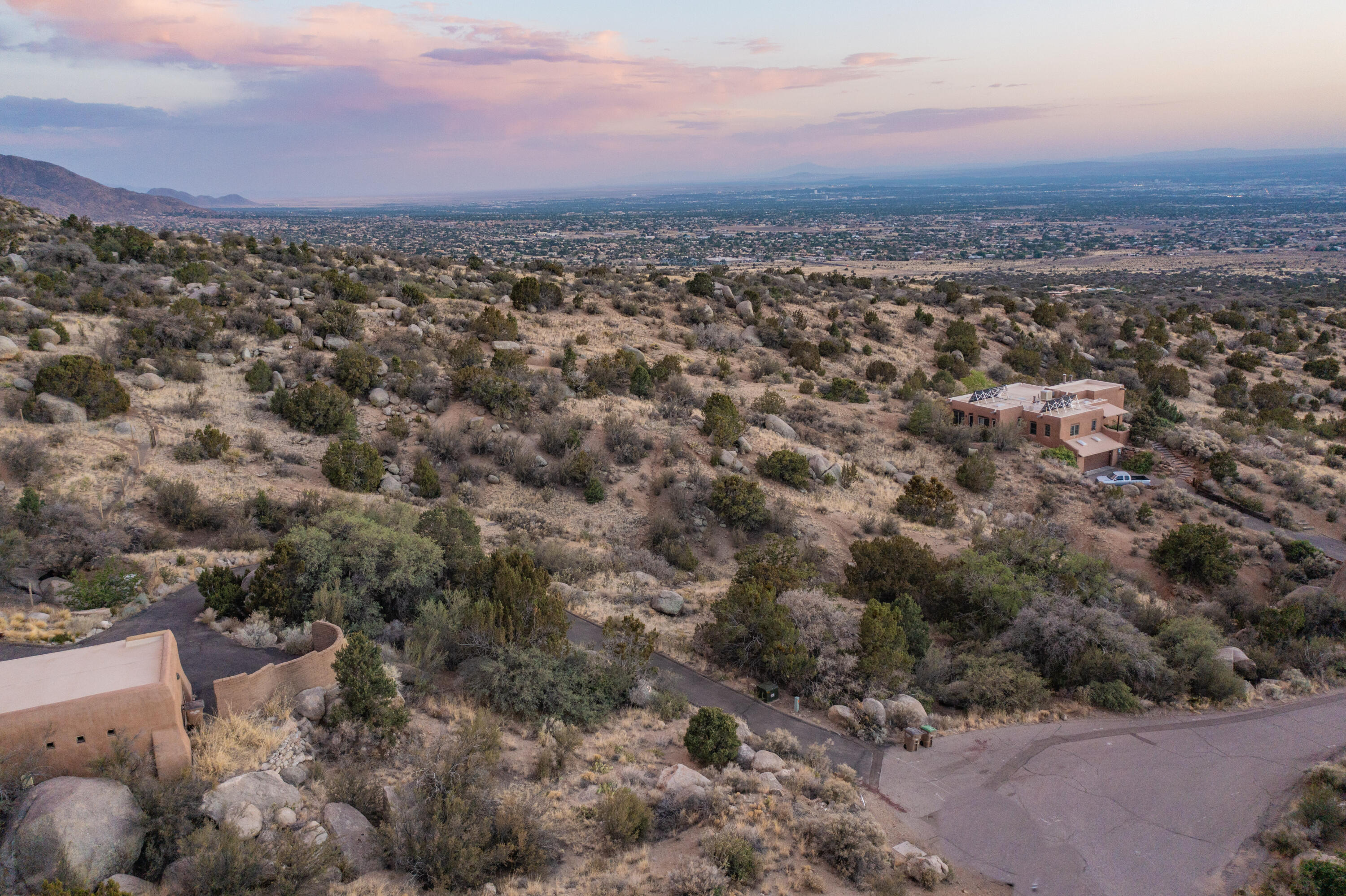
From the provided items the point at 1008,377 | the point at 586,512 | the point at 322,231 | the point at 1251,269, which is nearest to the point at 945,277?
the point at 1251,269

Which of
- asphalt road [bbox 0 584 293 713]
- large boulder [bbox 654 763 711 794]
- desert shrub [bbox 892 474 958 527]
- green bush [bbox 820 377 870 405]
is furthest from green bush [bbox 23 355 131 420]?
green bush [bbox 820 377 870 405]

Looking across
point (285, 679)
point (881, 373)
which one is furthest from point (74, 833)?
point (881, 373)

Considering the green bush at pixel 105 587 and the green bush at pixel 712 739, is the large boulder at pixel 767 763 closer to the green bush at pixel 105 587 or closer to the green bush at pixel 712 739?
the green bush at pixel 712 739

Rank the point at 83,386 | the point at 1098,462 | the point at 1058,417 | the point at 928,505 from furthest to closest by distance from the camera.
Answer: the point at 1098,462, the point at 1058,417, the point at 928,505, the point at 83,386

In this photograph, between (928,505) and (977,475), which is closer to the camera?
(928,505)

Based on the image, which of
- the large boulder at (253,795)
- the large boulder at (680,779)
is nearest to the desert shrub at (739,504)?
the large boulder at (680,779)

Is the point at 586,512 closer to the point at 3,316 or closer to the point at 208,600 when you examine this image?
the point at 208,600

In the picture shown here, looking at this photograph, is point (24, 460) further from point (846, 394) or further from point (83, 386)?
point (846, 394)

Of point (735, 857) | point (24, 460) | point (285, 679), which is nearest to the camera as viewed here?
point (735, 857)
